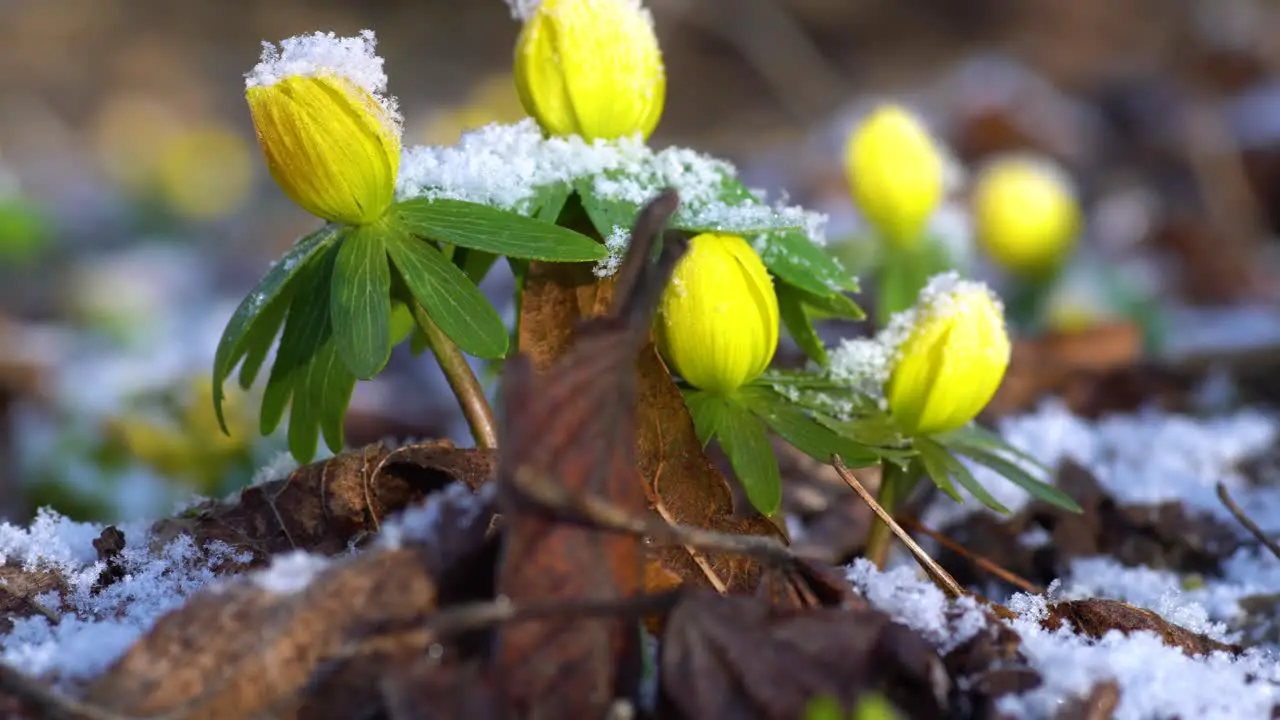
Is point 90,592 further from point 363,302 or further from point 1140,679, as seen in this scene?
point 1140,679

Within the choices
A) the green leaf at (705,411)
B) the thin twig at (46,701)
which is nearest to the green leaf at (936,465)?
the green leaf at (705,411)

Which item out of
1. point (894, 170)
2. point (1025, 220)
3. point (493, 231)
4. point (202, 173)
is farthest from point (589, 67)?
point (202, 173)

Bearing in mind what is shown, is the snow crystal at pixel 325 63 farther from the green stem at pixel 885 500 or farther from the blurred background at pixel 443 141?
the green stem at pixel 885 500

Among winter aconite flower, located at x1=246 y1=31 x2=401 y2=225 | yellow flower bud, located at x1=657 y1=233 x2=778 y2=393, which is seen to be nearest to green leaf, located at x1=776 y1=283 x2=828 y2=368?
yellow flower bud, located at x1=657 y1=233 x2=778 y2=393

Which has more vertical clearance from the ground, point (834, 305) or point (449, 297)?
point (449, 297)

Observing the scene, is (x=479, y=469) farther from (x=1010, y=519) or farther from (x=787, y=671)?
(x=1010, y=519)

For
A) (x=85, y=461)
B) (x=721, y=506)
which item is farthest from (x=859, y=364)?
(x=85, y=461)
